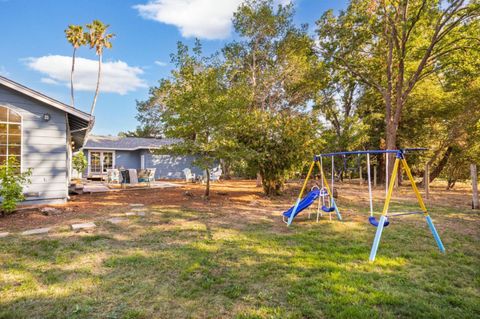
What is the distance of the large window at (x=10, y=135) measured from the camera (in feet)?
24.6

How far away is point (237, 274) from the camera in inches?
133

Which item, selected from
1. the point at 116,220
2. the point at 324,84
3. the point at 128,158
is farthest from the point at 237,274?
the point at 128,158

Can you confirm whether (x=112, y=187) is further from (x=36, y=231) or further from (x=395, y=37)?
(x=395, y=37)

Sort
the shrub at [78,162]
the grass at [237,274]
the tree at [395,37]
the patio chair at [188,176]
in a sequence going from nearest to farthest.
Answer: the grass at [237,274] < the tree at [395,37] < the shrub at [78,162] < the patio chair at [188,176]

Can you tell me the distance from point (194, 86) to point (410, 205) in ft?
26.8

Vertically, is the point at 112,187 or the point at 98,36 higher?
the point at 98,36

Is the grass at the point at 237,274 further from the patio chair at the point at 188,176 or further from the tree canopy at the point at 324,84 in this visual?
the patio chair at the point at 188,176

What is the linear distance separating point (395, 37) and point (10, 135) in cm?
1704

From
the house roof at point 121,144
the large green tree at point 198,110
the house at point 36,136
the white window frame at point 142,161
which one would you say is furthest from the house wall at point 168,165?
the house at point 36,136

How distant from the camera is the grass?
2590 mm

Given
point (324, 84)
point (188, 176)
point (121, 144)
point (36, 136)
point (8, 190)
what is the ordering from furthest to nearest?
point (121, 144)
point (188, 176)
point (324, 84)
point (36, 136)
point (8, 190)

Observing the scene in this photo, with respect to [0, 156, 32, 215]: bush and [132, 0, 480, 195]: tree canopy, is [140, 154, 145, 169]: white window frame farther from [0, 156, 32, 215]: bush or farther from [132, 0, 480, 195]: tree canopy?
[0, 156, 32, 215]: bush

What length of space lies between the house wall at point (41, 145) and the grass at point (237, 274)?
352 centimetres

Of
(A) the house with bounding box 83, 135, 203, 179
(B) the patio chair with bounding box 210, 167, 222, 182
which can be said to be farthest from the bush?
(B) the patio chair with bounding box 210, 167, 222, 182
